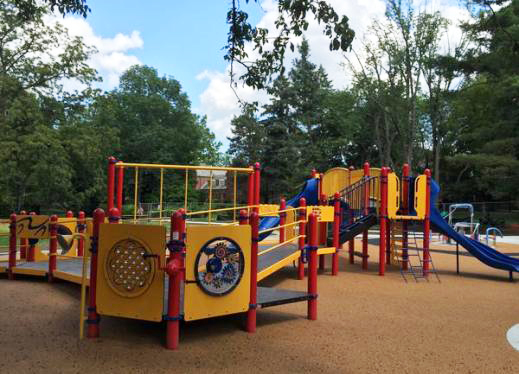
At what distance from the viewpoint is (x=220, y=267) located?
5238mm

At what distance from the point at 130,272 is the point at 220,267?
94 centimetres

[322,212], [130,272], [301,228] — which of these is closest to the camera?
[130,272]

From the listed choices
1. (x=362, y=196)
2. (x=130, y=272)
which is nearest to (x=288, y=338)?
(x=130, y=272)

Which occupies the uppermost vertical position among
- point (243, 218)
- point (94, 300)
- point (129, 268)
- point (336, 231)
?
point (243, 218)

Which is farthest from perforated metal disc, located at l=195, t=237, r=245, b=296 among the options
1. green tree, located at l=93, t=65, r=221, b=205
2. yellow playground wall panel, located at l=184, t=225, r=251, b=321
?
green tree, located at l=93, t=65, r=221, b=205

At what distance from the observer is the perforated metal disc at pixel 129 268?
4965 millimetres

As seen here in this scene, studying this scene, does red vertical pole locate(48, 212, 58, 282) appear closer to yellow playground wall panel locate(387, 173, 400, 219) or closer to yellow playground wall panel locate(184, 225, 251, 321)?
yellow playground wall panel locate(184, 225, 251, 321)

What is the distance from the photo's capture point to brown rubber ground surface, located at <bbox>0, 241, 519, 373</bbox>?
456 centimetres

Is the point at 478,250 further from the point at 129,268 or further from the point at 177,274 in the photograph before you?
the point at 129,268

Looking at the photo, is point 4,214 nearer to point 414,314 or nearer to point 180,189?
point 180,189

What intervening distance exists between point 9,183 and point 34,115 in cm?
389

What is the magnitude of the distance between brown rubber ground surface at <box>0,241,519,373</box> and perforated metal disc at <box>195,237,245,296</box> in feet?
2.00

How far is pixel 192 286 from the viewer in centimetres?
508

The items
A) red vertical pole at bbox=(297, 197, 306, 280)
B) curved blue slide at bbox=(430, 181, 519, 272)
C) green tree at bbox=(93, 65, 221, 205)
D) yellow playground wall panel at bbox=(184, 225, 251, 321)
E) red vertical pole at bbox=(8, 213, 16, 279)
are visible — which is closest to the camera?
yellow playground wall panel at bbox=(184, 225, 251, 321)
